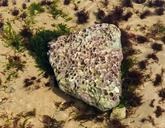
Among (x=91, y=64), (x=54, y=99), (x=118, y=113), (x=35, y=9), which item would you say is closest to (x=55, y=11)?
(x=35, y=9)

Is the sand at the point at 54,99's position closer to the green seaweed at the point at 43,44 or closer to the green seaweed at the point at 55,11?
the green seaweed at the point at 43,44

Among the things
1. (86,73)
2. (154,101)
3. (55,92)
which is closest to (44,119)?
(55,92)

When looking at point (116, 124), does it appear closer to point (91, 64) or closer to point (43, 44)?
point (91, 64)

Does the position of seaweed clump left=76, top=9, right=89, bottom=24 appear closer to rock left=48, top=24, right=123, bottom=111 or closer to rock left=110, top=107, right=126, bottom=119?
rock left=48, top=24, right=123, bottom=111

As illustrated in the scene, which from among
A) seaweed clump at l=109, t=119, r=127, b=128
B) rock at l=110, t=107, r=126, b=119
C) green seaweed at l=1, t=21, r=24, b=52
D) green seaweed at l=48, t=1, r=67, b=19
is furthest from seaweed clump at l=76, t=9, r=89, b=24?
seaweed clump at l=109, t=119, r=127, b=128

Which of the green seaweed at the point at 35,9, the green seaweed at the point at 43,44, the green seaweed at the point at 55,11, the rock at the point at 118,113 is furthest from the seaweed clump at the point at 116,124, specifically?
the green seaweed at the point at 35,9
